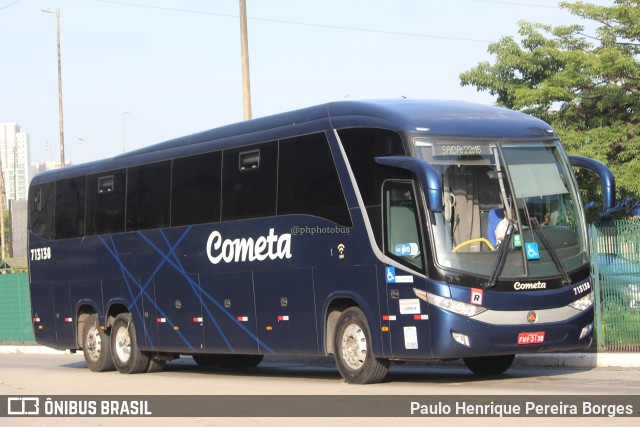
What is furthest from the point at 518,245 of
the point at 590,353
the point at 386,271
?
the point at 590,353

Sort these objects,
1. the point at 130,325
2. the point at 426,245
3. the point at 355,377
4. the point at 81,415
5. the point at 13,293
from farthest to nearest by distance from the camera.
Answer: the point at 13,293 < the point at 130,325 < the point at 355,377 < the point at 426,245 < the point at 81,415

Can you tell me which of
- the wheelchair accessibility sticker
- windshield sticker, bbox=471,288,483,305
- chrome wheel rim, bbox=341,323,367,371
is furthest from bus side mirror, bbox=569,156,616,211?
chrome wheel rim, bbox=341,323,367,371

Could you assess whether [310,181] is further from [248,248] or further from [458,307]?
[458,307]

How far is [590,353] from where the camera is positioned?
17.9 meters

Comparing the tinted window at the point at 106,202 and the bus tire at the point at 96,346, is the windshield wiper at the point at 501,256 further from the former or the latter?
the bus tire at the point at 96,346

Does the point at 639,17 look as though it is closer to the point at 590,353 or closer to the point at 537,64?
the point at 537,64

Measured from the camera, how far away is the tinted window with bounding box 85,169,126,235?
21.9 m

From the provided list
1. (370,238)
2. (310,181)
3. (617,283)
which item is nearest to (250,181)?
(310,181)

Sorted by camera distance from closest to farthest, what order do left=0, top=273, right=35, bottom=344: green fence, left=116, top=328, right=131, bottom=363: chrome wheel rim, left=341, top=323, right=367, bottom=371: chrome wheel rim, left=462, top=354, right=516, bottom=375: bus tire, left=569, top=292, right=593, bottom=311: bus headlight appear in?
left=569, top=292, right=593, bottom=311: bus headlight
left=341, top=323, right=367, bottom=371: chrome wheel rim
left=462, top=354, right=516, bottom=375: bus tire
left=116, top=328, right=131, bottom=363: chrome wheel rim
left=0, top=273, right=35, bottom=344: green fence

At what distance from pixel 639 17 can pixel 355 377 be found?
16.5 meters

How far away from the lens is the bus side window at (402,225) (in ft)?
47.3

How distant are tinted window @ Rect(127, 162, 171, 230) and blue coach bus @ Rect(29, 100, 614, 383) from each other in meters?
0.04

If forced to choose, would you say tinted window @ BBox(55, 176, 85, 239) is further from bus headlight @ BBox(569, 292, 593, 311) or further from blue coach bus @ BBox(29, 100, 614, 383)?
bus headlight @ BBox(569, 292, 593, 311)

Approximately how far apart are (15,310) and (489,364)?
2331 cm
